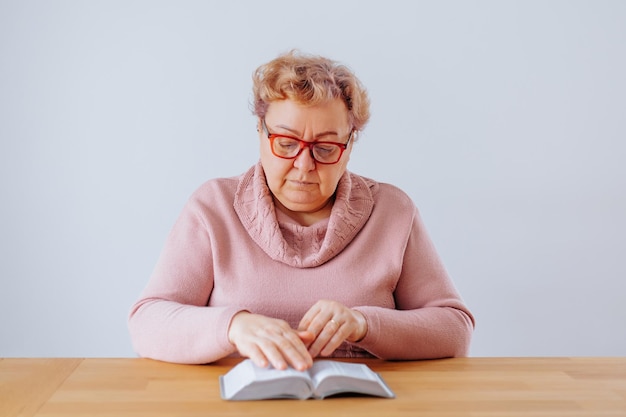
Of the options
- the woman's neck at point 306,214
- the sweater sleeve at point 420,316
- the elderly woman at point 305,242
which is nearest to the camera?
the sweater sleeve at point 420,316

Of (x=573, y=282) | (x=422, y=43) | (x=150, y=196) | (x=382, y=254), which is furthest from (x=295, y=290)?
(x=573, y=282)

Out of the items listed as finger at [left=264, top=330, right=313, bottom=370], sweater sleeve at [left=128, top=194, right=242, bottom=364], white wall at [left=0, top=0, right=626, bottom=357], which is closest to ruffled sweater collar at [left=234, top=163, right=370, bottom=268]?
sweater sleeve at [left=128, top=194, right=242, bottom=364]

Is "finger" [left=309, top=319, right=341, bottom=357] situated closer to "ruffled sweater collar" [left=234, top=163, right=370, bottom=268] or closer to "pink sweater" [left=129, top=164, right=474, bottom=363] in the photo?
"pink sweater" [left=129, top=164, right=474, bottom=363]

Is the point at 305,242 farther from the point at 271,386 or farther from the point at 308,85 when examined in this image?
the point at 271,386

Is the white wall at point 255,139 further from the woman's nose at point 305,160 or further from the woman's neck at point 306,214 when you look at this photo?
the woman's nose at point 305,160

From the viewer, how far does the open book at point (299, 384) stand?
4.81ft

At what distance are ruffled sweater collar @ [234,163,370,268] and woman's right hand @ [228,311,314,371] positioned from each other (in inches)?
15.8

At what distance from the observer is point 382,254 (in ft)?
6.91

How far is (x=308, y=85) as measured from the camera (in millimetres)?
2021

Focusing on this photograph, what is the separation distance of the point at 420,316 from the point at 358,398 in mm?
474

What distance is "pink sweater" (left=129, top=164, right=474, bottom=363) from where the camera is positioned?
1912 mm

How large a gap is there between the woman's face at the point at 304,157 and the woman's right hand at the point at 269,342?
1.61 ft

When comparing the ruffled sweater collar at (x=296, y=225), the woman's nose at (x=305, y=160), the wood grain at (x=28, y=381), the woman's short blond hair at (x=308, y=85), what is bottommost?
the wood grain at (x=28, y=381)

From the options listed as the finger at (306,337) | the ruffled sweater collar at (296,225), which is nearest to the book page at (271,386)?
the finger at (306,337)
